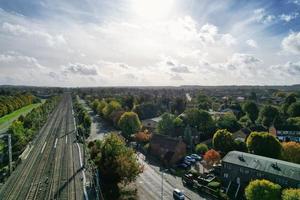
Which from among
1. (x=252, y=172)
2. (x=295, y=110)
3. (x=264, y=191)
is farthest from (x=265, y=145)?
(x=295, y=110)

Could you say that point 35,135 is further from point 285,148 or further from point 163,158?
point 285,148

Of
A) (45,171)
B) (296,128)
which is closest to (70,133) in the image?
(45,171)

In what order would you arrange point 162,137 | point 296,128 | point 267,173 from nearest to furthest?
point 267,173 < point 162,137 < point 296,128

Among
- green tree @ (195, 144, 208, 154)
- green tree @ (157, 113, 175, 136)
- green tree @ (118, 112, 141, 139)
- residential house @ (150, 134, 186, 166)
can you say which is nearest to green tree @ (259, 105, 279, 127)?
green tree @ (157, 113, 175, 136)

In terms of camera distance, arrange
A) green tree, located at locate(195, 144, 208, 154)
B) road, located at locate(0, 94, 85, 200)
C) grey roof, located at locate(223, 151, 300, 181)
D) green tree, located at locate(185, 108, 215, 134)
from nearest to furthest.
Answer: grey roof, located at locate(223, 151, 300, 181), road, located at locate(0, 94, 85, 200), green tree, located at locate(195, 144, 208, 154), green tree, located at locate(185, 108, 215, 134)

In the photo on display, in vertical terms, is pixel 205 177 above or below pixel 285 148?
below

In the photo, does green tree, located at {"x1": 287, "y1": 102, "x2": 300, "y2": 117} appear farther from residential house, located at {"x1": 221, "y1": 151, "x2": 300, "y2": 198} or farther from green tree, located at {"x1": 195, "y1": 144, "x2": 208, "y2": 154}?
residential house, located at {"x1": 221, "y1": 151, "x2": 300, "y2": 198}

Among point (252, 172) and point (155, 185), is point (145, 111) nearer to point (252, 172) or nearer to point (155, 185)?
point (155, 185)

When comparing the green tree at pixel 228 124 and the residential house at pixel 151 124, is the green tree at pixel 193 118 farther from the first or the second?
the residential house at pixel 151 124
